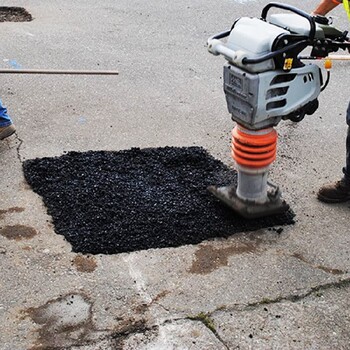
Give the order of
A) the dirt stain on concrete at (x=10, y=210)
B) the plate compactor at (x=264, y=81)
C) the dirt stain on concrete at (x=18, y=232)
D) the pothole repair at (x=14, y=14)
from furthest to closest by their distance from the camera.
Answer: the pothole repair at (x=14, y=14) → the dirt stain on concrete at (x=10, y=210) → the dirt stain on concrete at (x=18, y=232) → the plate compactor at (x=264, y=81)

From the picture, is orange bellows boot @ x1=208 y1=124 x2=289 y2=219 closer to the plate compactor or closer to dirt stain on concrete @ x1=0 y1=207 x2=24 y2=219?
the plate compactor

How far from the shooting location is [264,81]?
3.39 meters

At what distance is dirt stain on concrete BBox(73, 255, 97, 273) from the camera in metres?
3.45

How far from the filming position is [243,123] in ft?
11.9

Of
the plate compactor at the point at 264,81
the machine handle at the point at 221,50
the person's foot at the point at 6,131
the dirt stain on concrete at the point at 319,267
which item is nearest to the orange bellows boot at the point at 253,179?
the plate compactor at the point at 264,81

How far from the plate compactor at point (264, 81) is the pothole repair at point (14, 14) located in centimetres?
452

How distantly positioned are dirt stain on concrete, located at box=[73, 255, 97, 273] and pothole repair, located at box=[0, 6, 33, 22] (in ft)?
15.9

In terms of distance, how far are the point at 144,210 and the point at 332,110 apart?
2665 millimetres

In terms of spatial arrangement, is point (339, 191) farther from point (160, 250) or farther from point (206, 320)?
point (206, 320)

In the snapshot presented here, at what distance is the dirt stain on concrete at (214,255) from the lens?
354 cm

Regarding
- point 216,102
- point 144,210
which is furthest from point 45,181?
point 216,102

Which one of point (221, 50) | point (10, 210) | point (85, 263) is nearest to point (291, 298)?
point (85, 263)

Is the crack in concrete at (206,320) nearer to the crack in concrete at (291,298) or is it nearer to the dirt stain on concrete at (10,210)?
the crack in concrete at (291,298)

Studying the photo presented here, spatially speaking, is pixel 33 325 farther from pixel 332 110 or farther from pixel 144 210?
pixel 332 110
